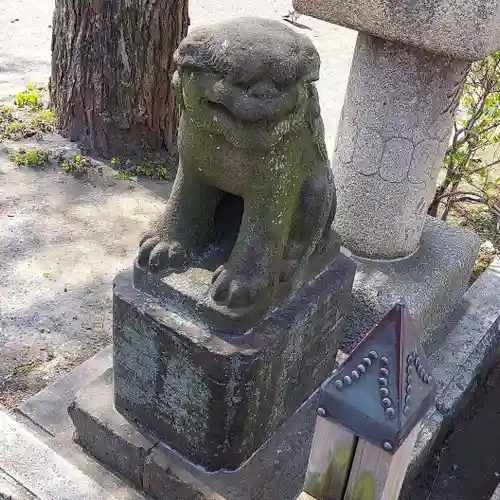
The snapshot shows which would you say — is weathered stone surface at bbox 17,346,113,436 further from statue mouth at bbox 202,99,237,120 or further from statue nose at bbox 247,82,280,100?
statue nose at bbox 247,82,280,100

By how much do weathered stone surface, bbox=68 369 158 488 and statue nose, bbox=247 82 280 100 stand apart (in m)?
1.19

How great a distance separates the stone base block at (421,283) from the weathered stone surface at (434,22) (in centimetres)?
96

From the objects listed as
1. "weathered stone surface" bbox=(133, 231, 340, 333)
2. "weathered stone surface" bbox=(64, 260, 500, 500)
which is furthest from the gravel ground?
"weathered stone surface" bbox=(133, 231, 340, 333)

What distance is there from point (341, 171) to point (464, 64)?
0.65 meters

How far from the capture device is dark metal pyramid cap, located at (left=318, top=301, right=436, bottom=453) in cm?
129

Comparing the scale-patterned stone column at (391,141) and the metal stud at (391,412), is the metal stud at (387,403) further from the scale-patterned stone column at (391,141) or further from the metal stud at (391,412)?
the scale-patterned stone column at (391,141)

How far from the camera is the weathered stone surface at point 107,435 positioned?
2166 mm

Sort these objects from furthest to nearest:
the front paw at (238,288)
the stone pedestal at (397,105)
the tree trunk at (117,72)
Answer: the tree trunk at (117,72)
the stone pedestal at (397,105)
the front paw at (238,288)

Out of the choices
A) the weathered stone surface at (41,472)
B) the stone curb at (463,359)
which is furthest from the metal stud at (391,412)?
the stone curb at (463,359)

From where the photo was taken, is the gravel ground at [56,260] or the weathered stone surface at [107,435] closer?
the weathered stone surface at [107,435]

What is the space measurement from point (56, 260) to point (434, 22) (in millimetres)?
2150

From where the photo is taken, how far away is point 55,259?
341cm

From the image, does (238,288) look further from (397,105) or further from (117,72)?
(117,72)

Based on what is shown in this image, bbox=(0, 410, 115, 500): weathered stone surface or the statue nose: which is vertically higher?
the statue nose
